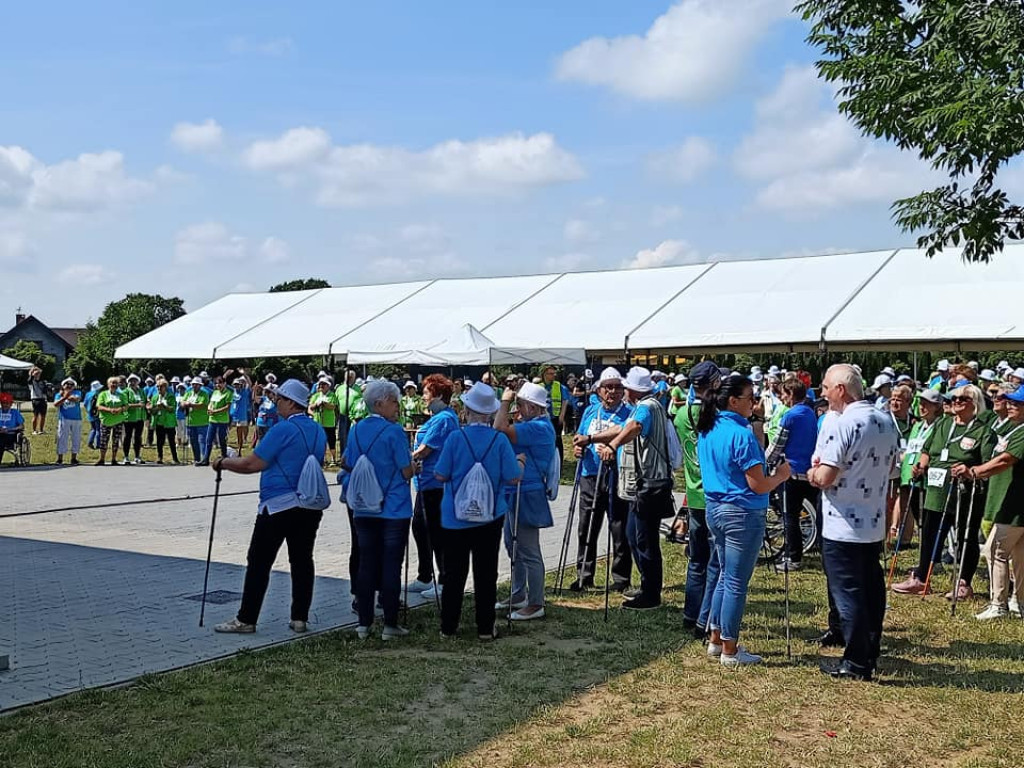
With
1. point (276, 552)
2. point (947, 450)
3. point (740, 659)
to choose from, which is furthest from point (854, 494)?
point (276, 552)

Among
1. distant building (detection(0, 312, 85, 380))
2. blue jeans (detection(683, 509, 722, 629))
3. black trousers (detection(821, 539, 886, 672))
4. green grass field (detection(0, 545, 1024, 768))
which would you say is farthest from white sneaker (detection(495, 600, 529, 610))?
distant building (detection(0, 312, 85, 380))

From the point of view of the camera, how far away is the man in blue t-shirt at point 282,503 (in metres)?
7.23

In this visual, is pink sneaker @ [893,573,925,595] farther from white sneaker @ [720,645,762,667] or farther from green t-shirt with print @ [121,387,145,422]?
green t-shirt with print @ [121,387,145,422]

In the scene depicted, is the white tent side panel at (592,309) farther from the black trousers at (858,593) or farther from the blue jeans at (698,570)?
the black trousers at (858,593)

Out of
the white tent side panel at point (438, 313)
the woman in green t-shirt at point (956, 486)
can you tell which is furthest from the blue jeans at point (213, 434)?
the woman in green t-shirt at point (956, 486)

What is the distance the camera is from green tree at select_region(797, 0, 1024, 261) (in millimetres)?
11102

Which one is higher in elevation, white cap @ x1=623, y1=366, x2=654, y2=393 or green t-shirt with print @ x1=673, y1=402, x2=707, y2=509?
white cap @ x1=623, y1=366, x2=654, y2=393

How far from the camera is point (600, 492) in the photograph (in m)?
9.17

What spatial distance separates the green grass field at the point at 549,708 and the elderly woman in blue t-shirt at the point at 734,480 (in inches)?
27.6

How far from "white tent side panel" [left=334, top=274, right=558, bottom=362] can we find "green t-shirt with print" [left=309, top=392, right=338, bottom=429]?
101cm

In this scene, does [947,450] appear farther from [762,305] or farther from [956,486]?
[762,305]

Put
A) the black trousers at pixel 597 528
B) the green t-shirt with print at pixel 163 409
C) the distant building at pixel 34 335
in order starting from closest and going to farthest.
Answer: the black trousers at pixel 597 528 → the green t-shirt with print at pixel 163 409 → the distant building at pixel 34 335

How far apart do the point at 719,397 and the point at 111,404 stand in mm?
18262

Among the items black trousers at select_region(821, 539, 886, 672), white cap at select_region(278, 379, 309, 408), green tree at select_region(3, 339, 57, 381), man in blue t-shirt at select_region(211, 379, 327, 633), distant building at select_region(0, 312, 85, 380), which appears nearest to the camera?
black trousers at select_region(821, 539, 886, 672)
